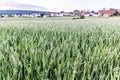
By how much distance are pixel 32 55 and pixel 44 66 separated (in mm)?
319

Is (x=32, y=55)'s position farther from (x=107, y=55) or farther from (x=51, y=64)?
(x=107, y=55)

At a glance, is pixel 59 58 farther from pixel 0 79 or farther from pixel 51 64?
pixel 0 79

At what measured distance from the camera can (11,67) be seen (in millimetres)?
2688

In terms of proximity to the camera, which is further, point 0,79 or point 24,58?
point 24,58

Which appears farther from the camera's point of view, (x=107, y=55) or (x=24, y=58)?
(x=107, y=55)

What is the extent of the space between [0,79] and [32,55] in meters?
0.65

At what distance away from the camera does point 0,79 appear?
7.66ft

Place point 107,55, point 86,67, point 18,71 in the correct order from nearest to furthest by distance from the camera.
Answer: point 18,71, point 86,67, point 107,55

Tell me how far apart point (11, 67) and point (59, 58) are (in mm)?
437

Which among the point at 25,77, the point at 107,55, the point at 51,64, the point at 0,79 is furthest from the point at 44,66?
the point at 107,55


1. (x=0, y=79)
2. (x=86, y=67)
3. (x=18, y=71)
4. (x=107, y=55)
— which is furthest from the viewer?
(x=107, y=55)

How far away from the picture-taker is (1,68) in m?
2.63

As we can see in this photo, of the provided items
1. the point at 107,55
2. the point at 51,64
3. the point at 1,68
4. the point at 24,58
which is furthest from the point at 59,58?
the point at 107,55

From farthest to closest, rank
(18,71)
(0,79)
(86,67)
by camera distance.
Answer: (86,67) → (18,71) → (0,79)
